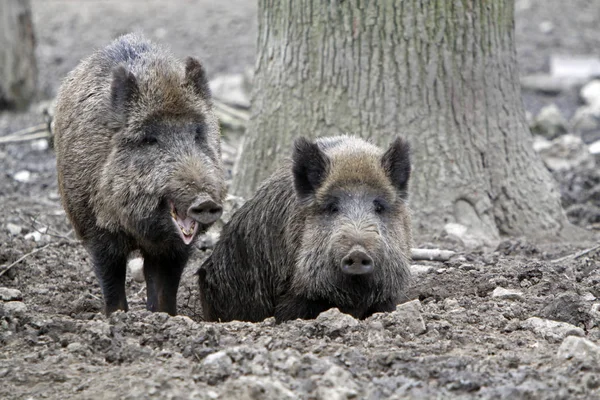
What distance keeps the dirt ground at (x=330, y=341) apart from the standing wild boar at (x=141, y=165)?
2.09ft

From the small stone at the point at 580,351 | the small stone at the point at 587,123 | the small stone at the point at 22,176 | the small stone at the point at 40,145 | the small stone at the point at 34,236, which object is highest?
the small stone at the point at 580,351

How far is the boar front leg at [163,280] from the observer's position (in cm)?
616

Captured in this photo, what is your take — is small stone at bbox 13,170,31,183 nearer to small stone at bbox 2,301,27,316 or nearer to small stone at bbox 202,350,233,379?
small stone at bbox 2,301,27,316

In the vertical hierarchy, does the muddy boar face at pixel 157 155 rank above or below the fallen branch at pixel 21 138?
above

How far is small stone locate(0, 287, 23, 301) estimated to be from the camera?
610 centimetres

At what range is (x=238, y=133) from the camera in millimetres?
11219

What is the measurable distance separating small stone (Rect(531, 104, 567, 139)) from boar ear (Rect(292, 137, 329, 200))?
7071 mm

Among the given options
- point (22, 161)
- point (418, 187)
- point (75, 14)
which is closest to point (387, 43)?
point (418, 187)

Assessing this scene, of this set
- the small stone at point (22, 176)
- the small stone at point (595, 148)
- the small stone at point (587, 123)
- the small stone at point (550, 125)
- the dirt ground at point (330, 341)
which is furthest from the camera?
the small stone at point (550, 125)

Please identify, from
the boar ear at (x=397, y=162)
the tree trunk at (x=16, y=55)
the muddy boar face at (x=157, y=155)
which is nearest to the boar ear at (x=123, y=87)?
the muddy boar face at (x=157, y=155)

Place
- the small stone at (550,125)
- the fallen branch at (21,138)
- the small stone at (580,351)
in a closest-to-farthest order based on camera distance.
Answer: the small stone at (580,351), the fallen branch at (21,138), the small stone at (550,125)

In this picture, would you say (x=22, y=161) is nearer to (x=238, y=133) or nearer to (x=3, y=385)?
(x=238, y=133)

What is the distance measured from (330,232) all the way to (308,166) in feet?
1.41

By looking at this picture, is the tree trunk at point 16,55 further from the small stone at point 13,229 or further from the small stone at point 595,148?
the small stone at point 595,148
